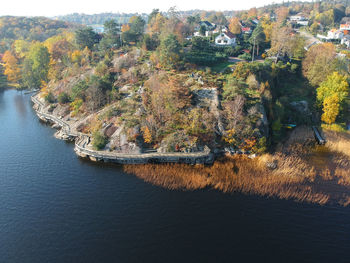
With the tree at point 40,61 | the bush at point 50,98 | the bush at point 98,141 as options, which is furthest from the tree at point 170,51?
the tree at point 40,61

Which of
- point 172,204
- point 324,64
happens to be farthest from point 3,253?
point 324,64

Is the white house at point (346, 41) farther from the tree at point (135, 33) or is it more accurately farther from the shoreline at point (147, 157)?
the shoreline at point (147, 157)

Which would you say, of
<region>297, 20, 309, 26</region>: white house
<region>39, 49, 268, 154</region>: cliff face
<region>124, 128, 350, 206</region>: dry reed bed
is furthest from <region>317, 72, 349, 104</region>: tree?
<region>297, 20, 309, 26</region>: white house

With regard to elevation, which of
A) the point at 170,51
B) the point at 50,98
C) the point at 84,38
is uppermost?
the point at 84,38

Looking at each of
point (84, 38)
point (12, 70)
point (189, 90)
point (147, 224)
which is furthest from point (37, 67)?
point (147, 224)

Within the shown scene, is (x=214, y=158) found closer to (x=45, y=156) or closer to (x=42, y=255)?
(x=42, y=255)

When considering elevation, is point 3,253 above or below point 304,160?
below

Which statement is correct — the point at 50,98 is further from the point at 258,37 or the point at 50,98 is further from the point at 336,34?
the point at 336,34
